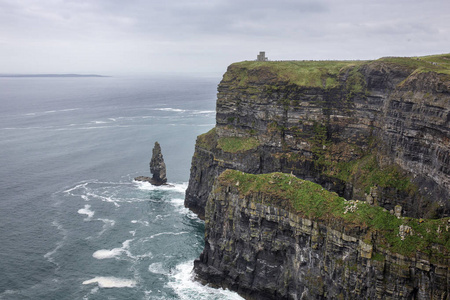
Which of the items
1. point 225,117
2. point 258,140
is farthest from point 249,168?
point 225,117

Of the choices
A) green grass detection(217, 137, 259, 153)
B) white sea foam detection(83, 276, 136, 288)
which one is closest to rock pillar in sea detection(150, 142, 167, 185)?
green grass detection(217, 137, 259, 153)

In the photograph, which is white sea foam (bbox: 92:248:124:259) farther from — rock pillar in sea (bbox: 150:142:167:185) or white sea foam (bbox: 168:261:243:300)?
rock pillar in sea (bbox: 150:142:167:185)

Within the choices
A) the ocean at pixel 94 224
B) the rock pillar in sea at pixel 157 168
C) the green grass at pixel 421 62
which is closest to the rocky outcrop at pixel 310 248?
the ocean at pixel 94 224

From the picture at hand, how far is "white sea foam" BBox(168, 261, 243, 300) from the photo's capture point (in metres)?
62.8

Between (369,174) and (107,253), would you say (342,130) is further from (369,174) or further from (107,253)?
(107,253)

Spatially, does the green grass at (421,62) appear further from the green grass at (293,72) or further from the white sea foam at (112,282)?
the white sea foam at (112,282)

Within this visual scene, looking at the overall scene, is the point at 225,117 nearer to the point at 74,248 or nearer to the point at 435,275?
the point at 74,248

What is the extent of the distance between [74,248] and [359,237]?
190 ft

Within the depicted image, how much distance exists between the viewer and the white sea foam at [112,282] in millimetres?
66312

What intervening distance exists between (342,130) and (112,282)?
5844cm

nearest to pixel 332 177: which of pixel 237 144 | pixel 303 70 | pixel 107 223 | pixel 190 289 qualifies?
pixel 237 144

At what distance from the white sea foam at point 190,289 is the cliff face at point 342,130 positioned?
28258mm

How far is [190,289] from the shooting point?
6506 centimetres

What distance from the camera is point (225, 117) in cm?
10038
